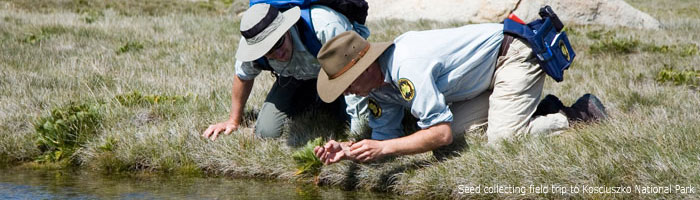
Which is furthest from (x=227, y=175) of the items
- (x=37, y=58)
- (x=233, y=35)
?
(x=233, y=35)

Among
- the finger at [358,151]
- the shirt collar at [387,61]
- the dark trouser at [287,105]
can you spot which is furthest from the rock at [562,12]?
the finger at [358,151]

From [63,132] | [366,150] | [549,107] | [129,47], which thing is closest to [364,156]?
[366,150]

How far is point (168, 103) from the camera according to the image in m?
7.41

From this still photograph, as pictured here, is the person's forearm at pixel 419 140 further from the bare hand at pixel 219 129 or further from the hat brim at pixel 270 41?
the bare hand at pixel 219 129

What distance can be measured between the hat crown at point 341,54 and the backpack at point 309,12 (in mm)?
903

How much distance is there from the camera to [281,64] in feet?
19.2

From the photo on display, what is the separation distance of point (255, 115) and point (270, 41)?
193cm

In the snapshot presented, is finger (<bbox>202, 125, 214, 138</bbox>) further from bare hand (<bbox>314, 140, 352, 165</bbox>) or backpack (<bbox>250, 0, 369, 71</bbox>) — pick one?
bare hand (<bbox>314, 140, 352, 165</bbox>)

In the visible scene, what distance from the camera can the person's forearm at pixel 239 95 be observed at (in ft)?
20.8

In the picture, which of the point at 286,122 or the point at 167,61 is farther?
the point at 167,61

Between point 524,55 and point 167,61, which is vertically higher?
point 524,55

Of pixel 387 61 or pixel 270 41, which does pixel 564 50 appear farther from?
pixel 270 41

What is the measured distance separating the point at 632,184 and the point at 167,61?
6944 mm

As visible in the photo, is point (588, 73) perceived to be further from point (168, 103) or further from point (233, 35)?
point (233, 35)
